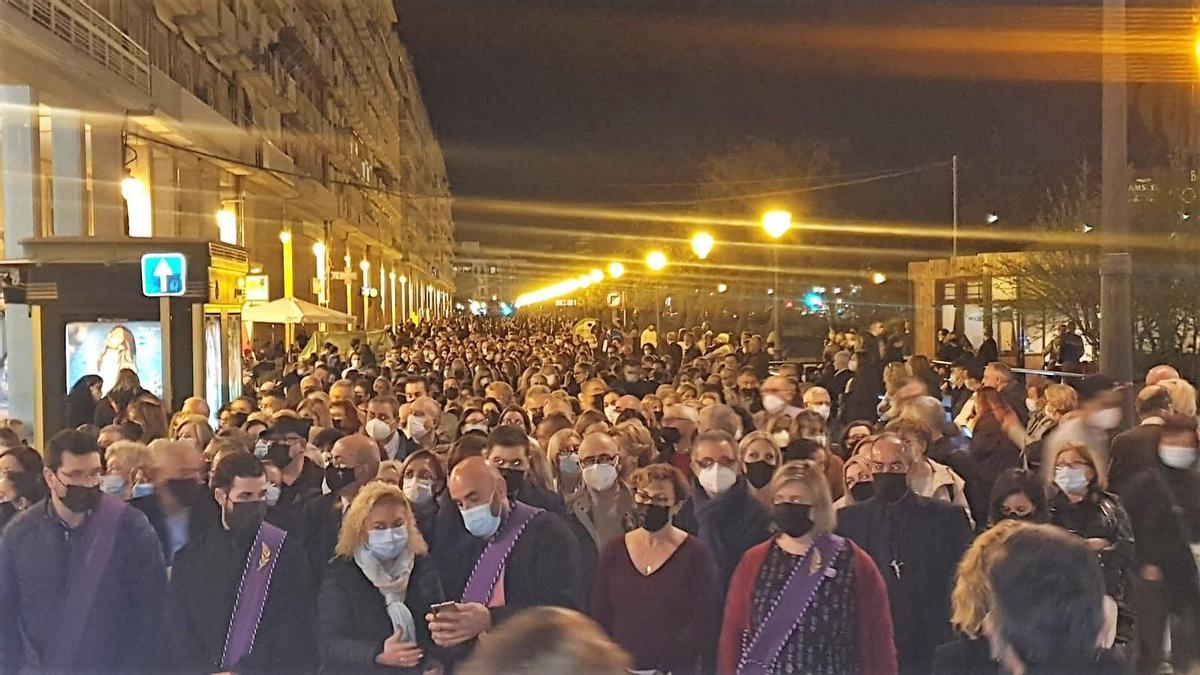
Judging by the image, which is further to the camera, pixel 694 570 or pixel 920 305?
pixel 920 305

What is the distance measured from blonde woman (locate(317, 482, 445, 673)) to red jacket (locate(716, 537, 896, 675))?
115cm

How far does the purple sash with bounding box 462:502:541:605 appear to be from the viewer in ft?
18.1

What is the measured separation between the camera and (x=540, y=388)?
1290cm

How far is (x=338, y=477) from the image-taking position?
740cm

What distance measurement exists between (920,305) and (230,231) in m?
18.3

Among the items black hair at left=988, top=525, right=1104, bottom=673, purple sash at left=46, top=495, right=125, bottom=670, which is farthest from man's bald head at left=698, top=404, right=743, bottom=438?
black hair at left=988, top=525, right=1104, bottom=673

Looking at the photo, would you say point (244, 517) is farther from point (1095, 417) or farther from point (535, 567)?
point (1095, 417)

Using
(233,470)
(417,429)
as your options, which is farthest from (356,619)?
(417,429)

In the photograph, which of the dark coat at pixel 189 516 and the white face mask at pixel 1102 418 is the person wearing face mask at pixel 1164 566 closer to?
the white face mask at pixel 1102 418

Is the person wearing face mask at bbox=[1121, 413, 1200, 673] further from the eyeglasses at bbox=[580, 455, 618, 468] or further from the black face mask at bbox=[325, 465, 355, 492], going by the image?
the black face mask at bbox=[325, 465, 355, 492]

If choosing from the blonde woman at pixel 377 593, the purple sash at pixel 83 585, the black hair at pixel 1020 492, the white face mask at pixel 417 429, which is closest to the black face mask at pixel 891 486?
the black hair at pixel 1020 492

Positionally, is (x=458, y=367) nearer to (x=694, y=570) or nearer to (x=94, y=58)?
(x=94, y=58)

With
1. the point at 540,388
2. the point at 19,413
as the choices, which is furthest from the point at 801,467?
the point at 19,413

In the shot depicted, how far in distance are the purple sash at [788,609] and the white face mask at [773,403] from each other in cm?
566
